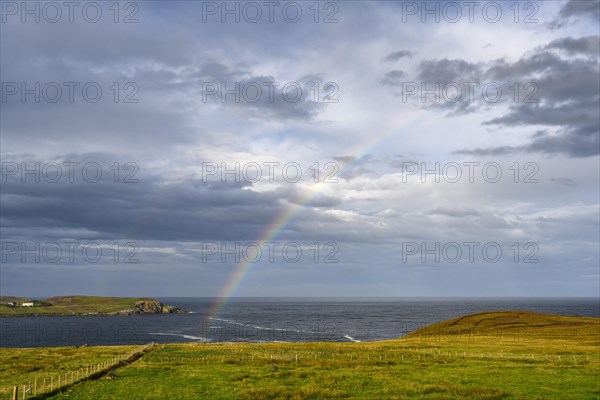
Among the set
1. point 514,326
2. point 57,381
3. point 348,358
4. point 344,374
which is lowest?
point 514,326

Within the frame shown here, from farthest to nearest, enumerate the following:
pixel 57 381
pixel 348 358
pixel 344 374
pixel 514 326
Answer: pixel 514 326 → pixel 348 358 → pixel 344 374 → pixel 57 381

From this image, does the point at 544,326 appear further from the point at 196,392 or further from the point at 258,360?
the point at 196,392

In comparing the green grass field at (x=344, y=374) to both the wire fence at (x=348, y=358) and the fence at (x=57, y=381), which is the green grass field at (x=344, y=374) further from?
the fence at (x=57, y=381)

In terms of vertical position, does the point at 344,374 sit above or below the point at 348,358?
above

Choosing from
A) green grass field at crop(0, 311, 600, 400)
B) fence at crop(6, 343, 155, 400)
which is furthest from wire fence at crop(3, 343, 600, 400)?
green grass field at crop(0, 311, 600, 400)

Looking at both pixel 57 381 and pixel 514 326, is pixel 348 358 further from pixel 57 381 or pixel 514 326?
pixel 514 326

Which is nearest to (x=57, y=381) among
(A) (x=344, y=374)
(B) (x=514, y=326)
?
(A) (x=344, y=374)

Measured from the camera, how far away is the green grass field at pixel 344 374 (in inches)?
1635

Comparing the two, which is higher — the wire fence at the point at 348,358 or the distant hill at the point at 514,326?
the wire fence at the point at 348,358

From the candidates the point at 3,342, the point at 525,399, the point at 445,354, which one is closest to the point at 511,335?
the point at 445,354

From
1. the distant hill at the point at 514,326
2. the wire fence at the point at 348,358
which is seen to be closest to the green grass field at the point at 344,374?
the wire fence at the point at 348,358

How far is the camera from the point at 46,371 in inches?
2317

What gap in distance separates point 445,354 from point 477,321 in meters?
A: 69.9

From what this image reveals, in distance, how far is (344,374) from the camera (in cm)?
5403
